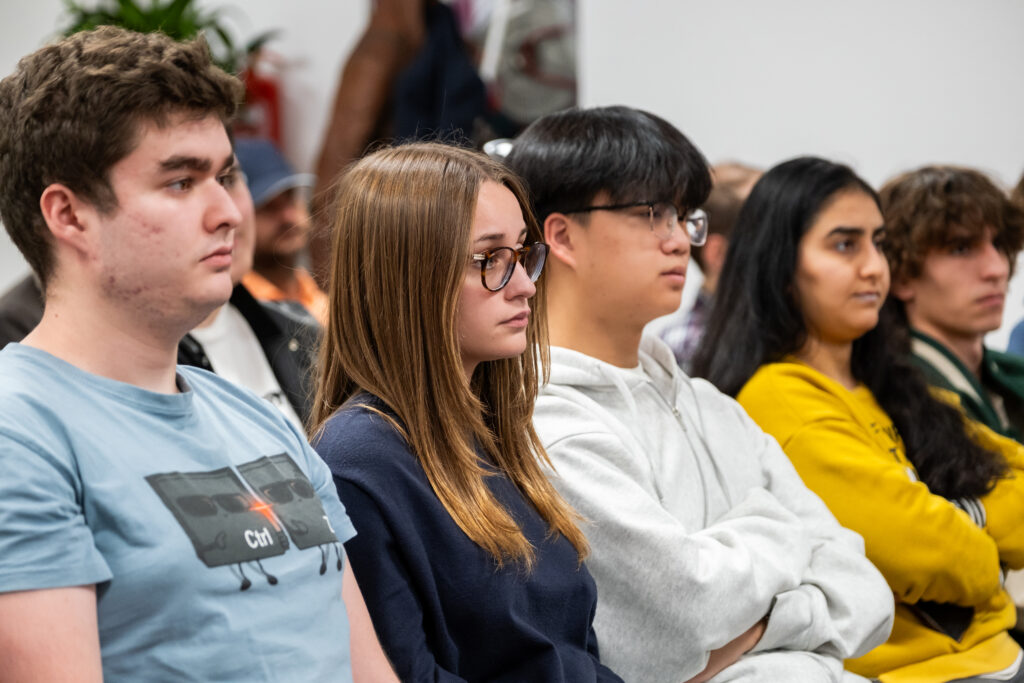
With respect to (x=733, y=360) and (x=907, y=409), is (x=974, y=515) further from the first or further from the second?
(x=733, y=360)

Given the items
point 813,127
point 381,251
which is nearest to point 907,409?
point 381,251

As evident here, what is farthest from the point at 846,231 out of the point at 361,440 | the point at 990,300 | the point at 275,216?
the point at 275,216

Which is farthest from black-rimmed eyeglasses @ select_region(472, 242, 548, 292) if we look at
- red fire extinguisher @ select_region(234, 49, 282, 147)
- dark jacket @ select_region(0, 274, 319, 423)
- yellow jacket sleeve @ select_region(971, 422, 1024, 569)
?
red fire extinguisher @ select_region(234, 49, 282, 147)

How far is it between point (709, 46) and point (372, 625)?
3082mm

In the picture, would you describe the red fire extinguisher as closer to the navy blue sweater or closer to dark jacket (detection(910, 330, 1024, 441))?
dark jacket (detection(910, 330, 1024, 441))

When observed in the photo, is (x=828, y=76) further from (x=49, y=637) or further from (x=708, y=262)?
(x=49, y=637)

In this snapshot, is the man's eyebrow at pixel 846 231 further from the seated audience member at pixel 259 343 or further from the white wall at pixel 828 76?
the white wall at pixel 828 76

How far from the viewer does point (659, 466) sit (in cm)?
181

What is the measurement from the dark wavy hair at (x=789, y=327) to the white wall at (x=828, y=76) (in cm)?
125

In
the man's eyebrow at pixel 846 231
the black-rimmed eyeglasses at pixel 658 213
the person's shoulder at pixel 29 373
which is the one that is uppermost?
the person's shoulder at pixel 29 373

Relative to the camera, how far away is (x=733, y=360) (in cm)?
227

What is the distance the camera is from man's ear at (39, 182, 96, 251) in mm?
1010

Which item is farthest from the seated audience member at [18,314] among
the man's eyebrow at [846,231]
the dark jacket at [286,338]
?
the man's eyebrow at [846,231]

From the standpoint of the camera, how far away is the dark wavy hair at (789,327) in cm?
225
